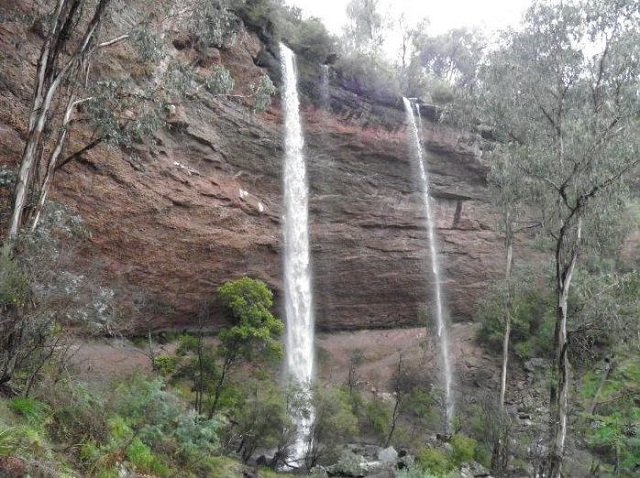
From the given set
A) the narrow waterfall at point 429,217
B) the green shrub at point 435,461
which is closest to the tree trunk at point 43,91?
the green shrub at point 435,461

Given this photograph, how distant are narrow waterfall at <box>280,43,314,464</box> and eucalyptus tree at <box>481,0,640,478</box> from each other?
9142 mm

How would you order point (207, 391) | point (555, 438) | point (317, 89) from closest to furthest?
point (555, 438), point (207, 391), point (317, 89)

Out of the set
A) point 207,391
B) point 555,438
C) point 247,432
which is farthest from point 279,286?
point 555,438

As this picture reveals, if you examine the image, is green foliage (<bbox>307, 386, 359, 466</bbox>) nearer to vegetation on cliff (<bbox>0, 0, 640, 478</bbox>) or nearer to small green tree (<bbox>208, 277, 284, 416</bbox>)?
vegetation on cliff (<bbox>0, 0, 640, 478</bbox>)

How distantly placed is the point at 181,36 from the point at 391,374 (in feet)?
53.8

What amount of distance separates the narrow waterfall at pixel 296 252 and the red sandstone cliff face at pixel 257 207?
1.77ft

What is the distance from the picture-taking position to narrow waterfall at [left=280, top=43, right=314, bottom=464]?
22.9 meters

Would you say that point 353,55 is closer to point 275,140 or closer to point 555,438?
point 275,140

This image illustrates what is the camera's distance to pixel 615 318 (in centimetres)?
1246

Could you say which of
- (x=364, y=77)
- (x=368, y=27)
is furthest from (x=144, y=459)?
(x=368, y=27)

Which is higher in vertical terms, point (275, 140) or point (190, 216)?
point (275, 140)

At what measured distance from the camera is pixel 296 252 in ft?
76.8

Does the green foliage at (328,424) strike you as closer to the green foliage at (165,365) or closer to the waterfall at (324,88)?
the green foliage at (165,365)

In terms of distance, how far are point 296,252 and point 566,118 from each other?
1226 centimetres
